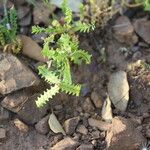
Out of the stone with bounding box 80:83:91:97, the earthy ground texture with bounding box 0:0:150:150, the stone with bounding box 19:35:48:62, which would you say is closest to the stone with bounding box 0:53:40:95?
the earthy ground texture with bounding box 0:0:150:150

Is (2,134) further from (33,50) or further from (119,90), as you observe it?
(119,90)

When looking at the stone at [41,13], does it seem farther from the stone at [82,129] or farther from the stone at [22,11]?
the stone at [82,129]

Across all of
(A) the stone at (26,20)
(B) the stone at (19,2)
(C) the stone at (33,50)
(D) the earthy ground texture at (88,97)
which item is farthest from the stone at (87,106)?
(B) the stone at (19,2)

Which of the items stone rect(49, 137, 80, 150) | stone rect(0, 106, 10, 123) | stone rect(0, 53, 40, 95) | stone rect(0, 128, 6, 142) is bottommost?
stone rect(49, 137, 80, 150)

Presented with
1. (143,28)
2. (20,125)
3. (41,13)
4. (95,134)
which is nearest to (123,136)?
(95,134)

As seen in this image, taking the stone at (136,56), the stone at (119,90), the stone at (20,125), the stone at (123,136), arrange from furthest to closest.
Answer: the stone at (136,56)
the stone at (119,90)
the stone at (20,125)
the stone at (123,136)

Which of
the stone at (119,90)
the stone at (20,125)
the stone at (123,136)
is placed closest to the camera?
the stone at (123,136)

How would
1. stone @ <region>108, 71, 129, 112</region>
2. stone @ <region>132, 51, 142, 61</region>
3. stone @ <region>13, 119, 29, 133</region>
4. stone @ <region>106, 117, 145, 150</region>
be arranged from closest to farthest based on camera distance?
stone @ <region>106, 117, 145, 150</region> → stone @ <region>13, 119, 29, 133</region> → stone @ <region>108, 71, 129, 112</region> → stone @ <region>132, 51, 142, 61</region>

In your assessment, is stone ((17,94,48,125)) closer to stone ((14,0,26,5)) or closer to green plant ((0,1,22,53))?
green plant ((0,1,22,53))
